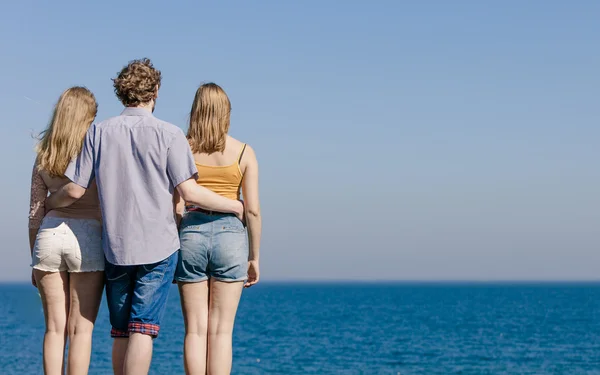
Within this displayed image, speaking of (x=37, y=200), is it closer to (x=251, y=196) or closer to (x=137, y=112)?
(x=137, y=112)

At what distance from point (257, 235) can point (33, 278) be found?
1.40 meters

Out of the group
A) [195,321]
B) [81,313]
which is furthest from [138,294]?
[195,321]

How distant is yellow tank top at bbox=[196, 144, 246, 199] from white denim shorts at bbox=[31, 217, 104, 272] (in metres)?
0.73

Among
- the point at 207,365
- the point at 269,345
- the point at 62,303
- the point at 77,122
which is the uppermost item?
the point at 77,122

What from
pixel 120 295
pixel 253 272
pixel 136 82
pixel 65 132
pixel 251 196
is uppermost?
pixel 136 82

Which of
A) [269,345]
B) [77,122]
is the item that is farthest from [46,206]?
[269,345]

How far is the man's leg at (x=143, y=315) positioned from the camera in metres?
4.43

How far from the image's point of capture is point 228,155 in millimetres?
4848

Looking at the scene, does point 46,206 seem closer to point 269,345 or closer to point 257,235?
point 257,235

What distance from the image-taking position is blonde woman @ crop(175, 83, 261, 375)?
188 inches

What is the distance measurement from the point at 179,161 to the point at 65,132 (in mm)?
724

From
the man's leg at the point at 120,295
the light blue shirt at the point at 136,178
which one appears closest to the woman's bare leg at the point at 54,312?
the man's leg at the point at 120,295

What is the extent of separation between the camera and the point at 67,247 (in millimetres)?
4512

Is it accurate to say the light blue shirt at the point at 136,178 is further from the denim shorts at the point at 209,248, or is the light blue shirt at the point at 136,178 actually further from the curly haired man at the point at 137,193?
the denim shorts at the point at 209,248
